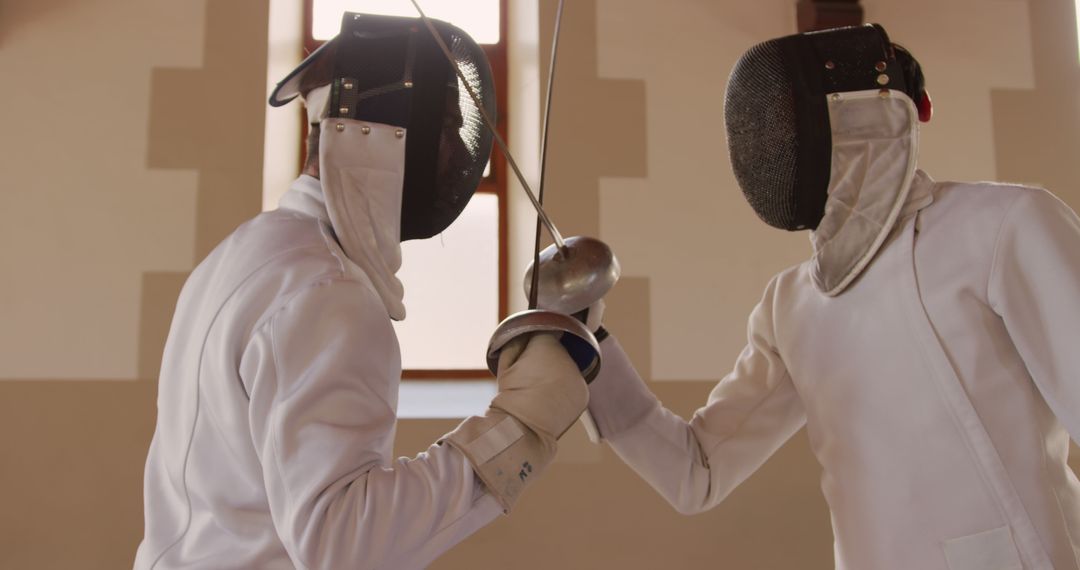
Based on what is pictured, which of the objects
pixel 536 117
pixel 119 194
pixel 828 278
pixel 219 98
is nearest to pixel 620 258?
pixel 536 117

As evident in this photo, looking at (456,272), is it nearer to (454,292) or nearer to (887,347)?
(454,292)

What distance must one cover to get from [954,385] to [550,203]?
3.97 ft

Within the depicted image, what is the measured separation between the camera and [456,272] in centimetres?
268

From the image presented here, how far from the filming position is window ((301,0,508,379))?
8.62 feet

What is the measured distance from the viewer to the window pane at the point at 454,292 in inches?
104

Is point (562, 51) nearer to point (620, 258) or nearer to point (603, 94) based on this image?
point (603, 94)

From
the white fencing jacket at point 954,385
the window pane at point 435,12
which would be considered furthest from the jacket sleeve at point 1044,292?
the window pane at point 435,12

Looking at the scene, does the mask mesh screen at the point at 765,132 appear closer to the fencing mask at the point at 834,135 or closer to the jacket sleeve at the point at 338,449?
the fencing mask at the point at 834,135

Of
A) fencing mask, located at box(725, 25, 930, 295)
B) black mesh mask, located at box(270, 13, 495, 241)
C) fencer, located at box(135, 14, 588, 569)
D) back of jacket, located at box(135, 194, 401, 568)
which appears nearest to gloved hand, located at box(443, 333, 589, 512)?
fencer, located at box(135, 14, 588, 569)

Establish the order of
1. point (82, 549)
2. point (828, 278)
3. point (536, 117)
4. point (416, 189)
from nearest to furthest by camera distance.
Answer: point (416, 189) → point (828, 278) → point (82, 549) → point (536, 117)

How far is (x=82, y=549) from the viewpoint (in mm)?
2170

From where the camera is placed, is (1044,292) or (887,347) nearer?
(1044,292)

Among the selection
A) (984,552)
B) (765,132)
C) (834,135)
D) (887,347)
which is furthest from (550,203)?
(984,552)

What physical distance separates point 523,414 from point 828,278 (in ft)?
2.03
